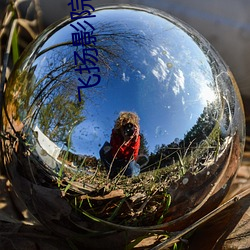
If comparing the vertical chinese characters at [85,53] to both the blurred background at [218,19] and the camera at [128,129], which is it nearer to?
the camera at [128,129]

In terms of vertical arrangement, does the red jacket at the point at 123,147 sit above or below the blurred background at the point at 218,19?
below

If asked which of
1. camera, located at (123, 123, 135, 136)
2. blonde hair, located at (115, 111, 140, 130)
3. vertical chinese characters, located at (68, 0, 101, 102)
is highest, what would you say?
vertical chinese characters, located at (68, 0, 101, 102)

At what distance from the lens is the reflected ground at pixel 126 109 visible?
139cm

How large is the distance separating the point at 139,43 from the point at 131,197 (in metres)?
0.35

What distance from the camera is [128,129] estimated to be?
1.38 metres

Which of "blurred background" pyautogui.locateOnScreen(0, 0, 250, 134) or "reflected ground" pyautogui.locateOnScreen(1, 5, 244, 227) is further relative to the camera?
"blurred background" pyautogui.locateOnScreen(0, 0, 250, 134)

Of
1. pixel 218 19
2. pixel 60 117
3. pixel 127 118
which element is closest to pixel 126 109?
pixel 127 118

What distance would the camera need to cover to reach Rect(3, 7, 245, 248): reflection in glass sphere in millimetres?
1392

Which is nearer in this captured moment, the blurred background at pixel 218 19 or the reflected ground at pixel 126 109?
the reflected ground at pixel 126 109

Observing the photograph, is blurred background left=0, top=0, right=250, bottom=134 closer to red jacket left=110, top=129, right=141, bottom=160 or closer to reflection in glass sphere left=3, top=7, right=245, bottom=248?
reflection in glass sphere left=3, top=7, right=245, bottom=248

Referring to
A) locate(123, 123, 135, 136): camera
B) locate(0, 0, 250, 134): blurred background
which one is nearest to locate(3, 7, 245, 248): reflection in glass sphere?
locate(123, 123, 135, 136): camera

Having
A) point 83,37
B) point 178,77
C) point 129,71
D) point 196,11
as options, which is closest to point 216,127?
point 178,77

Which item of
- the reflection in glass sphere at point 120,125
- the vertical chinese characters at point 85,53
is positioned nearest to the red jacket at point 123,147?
the reflection in glass sphere at point 120,125

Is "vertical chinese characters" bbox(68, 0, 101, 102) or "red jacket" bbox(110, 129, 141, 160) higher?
"vertical chinese characters" bbox(68, 0, 101, 102)
